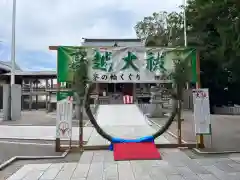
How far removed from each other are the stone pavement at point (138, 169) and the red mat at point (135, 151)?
211 millimetres

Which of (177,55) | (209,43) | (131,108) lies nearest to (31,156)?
(177,55)

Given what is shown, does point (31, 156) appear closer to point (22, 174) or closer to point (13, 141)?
point (22, 174)

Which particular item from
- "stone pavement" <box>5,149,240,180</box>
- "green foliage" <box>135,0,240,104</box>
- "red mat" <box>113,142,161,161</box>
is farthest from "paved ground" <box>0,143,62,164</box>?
"green foliage" <box>135,0,240,104</box>

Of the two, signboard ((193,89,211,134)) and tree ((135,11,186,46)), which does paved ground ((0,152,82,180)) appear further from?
tree ((135,11,186,46))

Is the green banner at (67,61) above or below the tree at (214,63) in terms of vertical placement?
below

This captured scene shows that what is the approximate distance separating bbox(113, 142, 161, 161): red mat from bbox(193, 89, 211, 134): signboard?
1345 millimetres

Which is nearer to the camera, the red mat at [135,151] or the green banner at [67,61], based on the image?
the red mat at [135,151]

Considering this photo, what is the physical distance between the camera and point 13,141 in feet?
29.6

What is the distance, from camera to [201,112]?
774cm

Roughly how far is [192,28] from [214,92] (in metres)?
6.22

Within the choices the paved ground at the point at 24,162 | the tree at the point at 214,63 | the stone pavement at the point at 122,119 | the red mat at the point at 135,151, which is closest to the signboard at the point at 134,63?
the red mat at the point at 135,151

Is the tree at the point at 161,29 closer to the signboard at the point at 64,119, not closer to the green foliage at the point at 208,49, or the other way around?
the green foliage at the point at 208,49

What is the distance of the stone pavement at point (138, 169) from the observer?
5230 mm

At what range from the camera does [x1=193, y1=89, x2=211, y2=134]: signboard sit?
764 cm
